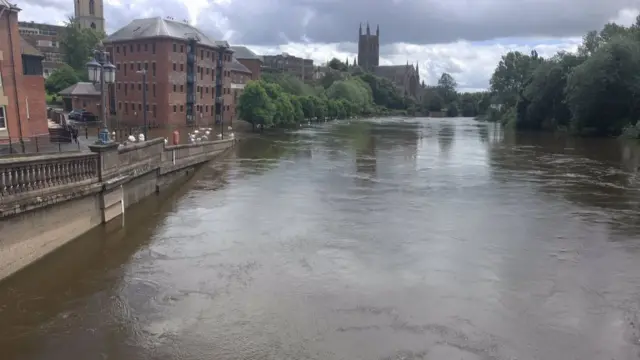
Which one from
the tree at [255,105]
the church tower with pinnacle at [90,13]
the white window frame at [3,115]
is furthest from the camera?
the church tower with pinnacle at [90,13]

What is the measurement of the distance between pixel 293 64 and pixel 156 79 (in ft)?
357

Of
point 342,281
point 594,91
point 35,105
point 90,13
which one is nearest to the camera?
point 342,281

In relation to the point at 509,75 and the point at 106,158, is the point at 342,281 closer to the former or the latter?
the point at 106,158

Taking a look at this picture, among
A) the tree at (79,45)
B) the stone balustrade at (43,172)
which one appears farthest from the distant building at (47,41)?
the stone balustrade at (43,172)

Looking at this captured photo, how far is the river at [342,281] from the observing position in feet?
33.6

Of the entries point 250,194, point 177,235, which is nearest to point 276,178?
point 250,194

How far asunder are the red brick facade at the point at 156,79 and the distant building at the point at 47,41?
146 feet

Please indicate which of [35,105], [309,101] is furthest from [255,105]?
[35,105]

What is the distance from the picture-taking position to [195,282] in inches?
521

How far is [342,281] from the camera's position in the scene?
13.5m

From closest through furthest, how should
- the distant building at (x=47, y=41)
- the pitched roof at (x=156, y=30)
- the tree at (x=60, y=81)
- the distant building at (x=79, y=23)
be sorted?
the pitched roof at (x=156, y=30) < the tree at (x=60, y=81) < the distant building at (x=47, y=41) < the distant building at (x=79, y=23)

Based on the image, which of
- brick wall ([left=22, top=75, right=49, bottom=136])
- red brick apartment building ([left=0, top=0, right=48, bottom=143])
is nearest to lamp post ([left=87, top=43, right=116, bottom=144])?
red brick apartment building ([left=0, top=0, right=48, bottom=143])

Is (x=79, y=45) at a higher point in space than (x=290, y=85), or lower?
higher

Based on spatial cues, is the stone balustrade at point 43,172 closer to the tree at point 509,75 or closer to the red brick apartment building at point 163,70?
the red brick apartment building at point 163,70
